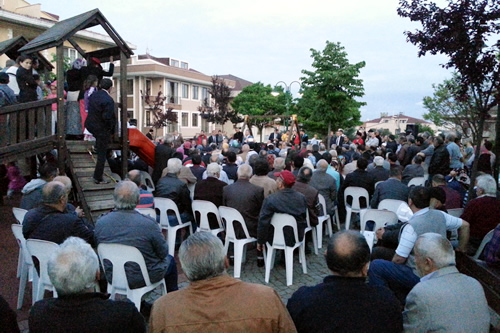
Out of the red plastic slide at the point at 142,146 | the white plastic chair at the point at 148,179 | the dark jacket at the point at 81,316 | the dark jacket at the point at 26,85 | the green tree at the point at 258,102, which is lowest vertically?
the white plastic chair at the point at 148,179

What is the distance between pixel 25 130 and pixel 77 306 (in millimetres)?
5511

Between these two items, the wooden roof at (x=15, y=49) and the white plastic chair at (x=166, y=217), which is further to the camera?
the wooden roof at (x=15, y=49)

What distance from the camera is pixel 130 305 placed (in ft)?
7.50

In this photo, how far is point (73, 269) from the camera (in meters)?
2.19

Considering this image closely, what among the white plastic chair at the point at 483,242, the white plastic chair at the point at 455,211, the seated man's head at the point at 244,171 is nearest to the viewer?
the white plastic chair at the point at 483,242

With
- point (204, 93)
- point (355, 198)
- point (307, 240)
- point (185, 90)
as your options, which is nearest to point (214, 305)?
point (307, 240)

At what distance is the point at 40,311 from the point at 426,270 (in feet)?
8.28

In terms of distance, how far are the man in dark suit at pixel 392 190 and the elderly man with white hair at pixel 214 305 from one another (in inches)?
180

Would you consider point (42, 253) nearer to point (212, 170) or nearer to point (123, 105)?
point (212, 170)

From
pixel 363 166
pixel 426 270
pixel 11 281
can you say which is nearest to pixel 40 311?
pixel 426 270

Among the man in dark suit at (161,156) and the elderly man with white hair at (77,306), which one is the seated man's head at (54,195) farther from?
the man in dark suit at (161,156)

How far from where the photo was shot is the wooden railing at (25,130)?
20.6 feet

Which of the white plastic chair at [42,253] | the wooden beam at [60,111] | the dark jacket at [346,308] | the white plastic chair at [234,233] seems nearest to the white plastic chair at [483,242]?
the dark jacket at [346,308]

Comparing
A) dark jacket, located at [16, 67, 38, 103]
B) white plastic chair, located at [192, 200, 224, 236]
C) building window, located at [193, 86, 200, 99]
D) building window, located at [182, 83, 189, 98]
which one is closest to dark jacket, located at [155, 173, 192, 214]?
white plastic chair, located at [192, 200, 224, 236]
